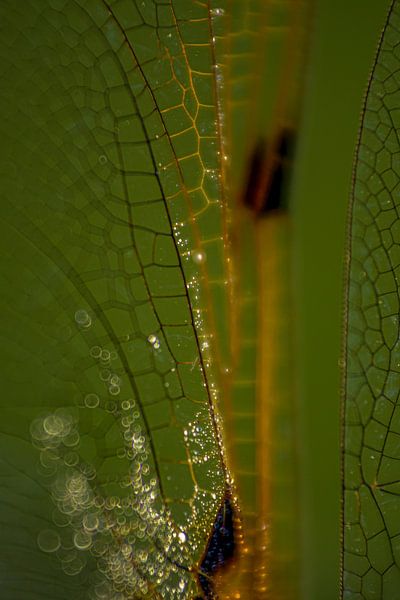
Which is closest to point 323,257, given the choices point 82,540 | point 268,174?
point 268,174

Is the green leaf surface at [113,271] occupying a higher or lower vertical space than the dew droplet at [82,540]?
higher

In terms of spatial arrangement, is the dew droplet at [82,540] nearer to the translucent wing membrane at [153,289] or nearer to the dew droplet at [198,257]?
the translucent wing membrane at [153,289]

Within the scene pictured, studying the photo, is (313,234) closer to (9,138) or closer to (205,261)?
(205,261)

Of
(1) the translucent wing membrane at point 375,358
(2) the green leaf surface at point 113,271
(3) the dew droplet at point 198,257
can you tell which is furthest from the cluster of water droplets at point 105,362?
(1) the translucent wing membrane at point 375,358

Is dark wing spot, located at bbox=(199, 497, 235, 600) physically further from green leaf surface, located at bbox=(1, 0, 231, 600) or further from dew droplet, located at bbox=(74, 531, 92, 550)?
dew droplet, located at bbox=(74, 531, 92, 550)

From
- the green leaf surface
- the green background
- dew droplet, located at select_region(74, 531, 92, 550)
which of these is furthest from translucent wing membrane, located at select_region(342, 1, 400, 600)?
dew droplet, located at select_region(74, 531, 92, 550)

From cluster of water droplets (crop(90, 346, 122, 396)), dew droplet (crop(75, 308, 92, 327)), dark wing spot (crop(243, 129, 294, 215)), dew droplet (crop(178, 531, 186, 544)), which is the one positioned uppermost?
dark wing spot (crop(243, 129, 294, 215))
